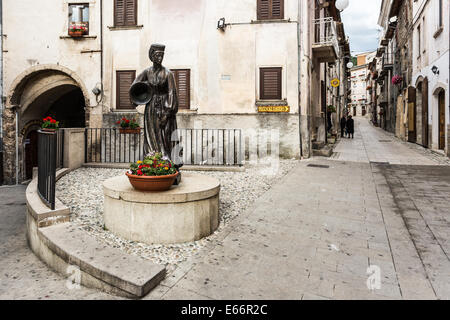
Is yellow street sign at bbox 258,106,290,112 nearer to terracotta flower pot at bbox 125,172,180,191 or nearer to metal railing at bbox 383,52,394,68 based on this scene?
terracotta flower pot at bbox 125,172,180,191

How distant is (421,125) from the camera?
54.1 ft

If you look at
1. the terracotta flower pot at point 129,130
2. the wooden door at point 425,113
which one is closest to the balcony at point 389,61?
the wooden door at point 425,113

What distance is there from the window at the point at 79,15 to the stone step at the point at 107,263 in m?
12.3

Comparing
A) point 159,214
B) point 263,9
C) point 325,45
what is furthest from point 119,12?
point 159,214

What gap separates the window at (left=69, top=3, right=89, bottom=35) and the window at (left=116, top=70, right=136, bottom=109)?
95.0 inches

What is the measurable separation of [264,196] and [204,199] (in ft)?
8.44

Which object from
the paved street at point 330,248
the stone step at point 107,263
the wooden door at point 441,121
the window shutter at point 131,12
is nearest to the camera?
the stone step at point 107,263

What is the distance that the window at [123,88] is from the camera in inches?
Answer: 530

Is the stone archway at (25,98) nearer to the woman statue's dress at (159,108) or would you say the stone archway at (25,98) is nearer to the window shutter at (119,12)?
the window shutter at (119,12)

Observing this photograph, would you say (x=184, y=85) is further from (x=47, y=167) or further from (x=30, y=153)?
(x=30, y=153)

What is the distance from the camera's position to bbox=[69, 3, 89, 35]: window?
44.8ft

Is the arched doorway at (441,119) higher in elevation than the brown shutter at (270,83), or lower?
lower

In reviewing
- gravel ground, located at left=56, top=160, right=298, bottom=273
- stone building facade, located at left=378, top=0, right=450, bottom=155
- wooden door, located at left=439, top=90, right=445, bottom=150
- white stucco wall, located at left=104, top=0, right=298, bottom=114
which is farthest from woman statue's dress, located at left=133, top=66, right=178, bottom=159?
wooden door, located at left=439, top=90, right=445, bottom=150
